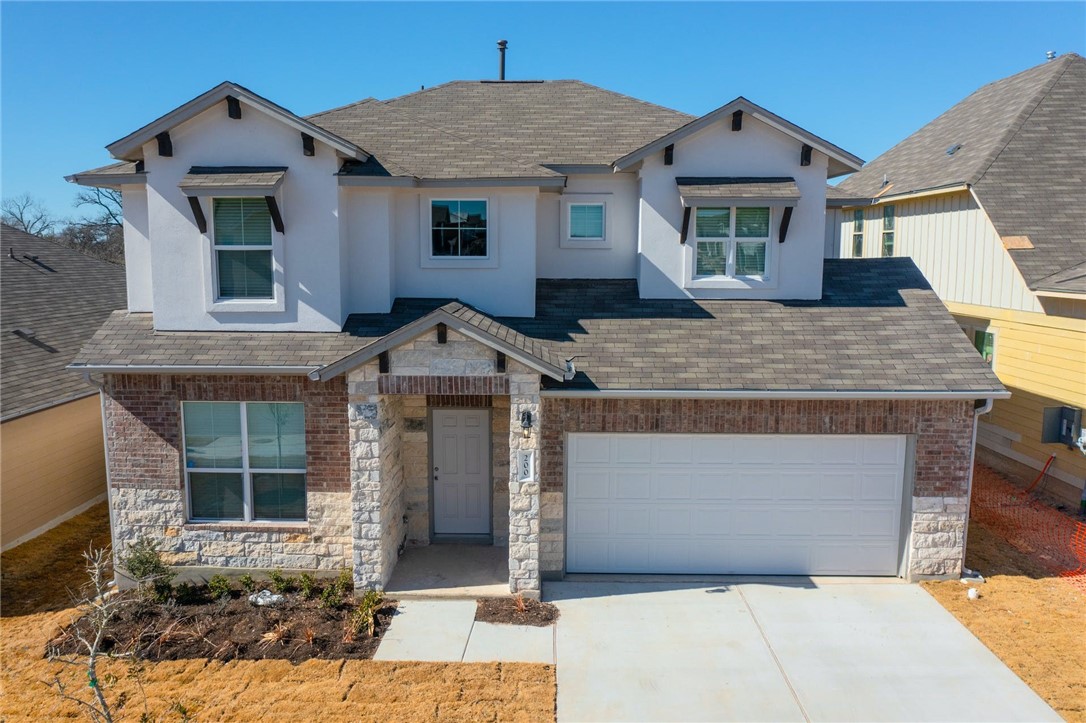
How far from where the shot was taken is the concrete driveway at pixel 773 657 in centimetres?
727

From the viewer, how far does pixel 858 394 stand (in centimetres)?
951

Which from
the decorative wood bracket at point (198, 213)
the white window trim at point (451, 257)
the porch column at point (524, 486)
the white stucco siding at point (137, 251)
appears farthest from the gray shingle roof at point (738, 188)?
the white stucco siding at point (137, 251)

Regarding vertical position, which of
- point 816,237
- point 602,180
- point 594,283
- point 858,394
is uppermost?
point 602,180

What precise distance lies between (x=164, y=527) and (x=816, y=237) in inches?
425

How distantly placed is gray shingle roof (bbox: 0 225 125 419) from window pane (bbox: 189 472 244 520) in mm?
3502

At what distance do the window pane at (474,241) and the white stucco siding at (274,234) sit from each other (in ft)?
6.36

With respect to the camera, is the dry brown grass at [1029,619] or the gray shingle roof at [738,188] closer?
the dry brown grass at [1029,619]

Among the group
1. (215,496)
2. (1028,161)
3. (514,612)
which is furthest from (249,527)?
(1028,161)

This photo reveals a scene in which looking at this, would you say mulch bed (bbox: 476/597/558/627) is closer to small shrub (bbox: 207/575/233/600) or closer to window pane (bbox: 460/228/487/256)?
small shrub (bbox: 207/575/233/600)

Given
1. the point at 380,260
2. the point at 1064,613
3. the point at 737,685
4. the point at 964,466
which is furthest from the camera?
the point at 380,260

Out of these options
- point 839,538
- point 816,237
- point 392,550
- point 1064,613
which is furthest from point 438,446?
point 1064,613

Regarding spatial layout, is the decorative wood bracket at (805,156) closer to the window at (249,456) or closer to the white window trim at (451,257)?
the white window trim at (451,257)

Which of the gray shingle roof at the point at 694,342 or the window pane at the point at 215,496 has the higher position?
the gray shingle roof at the point at 694,342

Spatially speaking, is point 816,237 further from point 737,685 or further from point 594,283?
point 737,685
